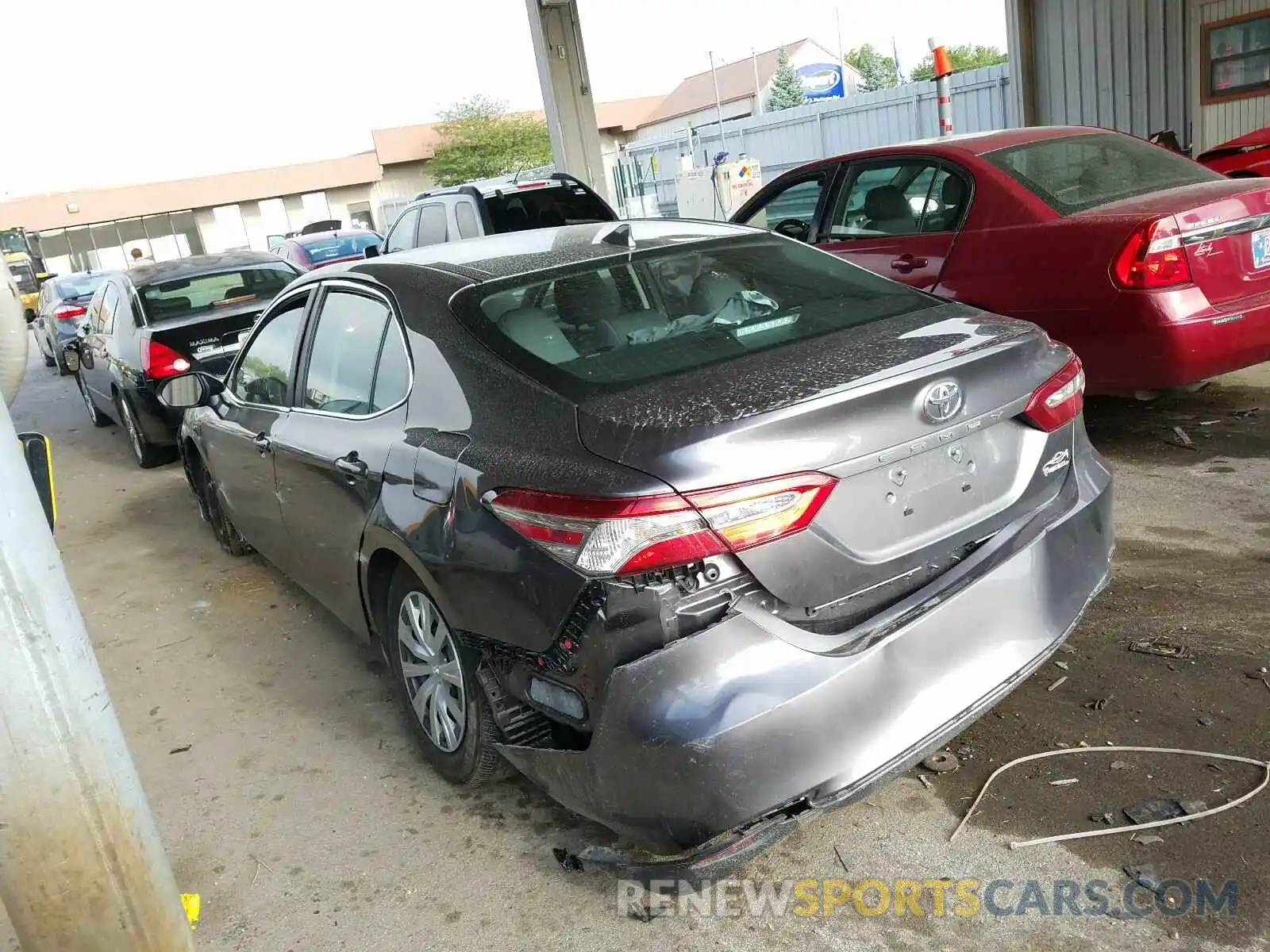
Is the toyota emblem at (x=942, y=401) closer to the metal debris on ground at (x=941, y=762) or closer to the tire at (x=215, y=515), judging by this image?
the metal debris on ground at (x=941, y=762)

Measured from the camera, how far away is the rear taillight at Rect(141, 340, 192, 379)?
26.1 ft

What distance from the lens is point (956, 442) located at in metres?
2.53

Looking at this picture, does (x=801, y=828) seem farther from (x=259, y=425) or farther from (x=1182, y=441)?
(x=1182, y=441)

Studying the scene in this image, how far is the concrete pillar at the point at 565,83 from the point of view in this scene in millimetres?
13414

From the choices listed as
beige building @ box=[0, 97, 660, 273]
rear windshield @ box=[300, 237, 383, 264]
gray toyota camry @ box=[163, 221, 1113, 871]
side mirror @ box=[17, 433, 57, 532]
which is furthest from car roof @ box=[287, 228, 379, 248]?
beige building @ box=[0, 97, 660, 273]

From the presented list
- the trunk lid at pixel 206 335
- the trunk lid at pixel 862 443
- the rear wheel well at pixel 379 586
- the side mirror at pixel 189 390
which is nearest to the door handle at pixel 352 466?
the rear wheel well at pixel 379 586

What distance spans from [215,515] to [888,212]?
167 inches

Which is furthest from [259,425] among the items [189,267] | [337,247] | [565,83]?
[337,247]

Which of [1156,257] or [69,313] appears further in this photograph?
[69,313]

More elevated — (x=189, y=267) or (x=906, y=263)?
Result: (x=189, y=267)

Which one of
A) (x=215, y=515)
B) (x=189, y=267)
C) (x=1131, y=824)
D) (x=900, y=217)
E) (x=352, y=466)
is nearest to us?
(x=1131, y=824)

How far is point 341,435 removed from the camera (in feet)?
11.3

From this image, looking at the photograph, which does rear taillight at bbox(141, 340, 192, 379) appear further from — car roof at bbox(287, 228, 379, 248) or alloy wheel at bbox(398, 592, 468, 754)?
car roof at bbox(287, 228, 379, 248)

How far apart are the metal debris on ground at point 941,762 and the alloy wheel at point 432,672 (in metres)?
1.34
